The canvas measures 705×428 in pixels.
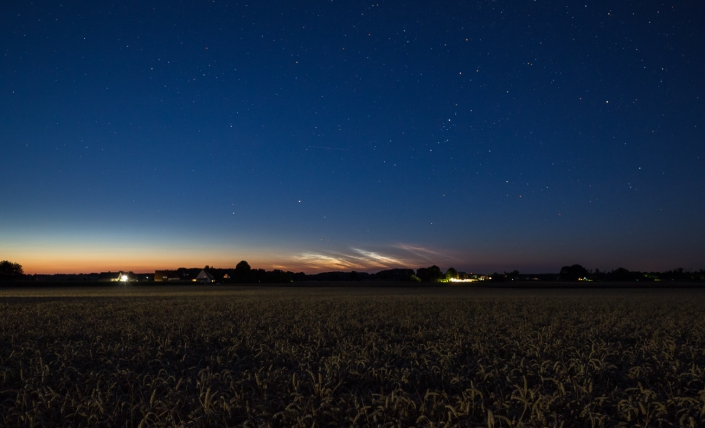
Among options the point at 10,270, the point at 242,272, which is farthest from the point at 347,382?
the point at 10,270

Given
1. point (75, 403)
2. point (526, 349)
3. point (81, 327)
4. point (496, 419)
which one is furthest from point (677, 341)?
point (81, 327)

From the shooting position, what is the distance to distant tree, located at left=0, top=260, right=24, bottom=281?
14875 centimetres

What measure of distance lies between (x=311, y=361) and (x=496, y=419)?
4.91m

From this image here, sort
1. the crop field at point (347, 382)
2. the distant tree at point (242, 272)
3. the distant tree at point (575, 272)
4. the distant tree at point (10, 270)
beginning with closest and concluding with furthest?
the crop field at point (347, 382), the distant tree at point (242, 272), the distant tree at point (10, 270), the distant tree at point (575, 272)

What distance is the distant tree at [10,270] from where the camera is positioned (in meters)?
149

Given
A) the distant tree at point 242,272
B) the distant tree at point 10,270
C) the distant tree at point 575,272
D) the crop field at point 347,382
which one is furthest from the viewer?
the distant tree at point 575,272

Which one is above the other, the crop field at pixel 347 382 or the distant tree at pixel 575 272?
the distant tree at pixel 575 272

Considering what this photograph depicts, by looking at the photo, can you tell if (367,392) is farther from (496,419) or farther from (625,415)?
(625,415)

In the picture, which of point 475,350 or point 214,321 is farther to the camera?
point 214,321

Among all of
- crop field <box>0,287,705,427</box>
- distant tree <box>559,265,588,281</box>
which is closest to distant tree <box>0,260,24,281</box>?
crop field <box>0,287,705,427</box>

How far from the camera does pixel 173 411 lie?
20.8 ft

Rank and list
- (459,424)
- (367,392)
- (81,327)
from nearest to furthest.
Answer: (459,424) → (367,392) → (81,327)

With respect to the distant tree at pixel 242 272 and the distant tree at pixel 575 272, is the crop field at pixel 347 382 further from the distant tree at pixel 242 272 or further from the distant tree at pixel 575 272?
the distant tree at pixel 575 272

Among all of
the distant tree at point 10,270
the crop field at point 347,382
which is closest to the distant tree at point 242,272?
the distant tree at point 10,270
